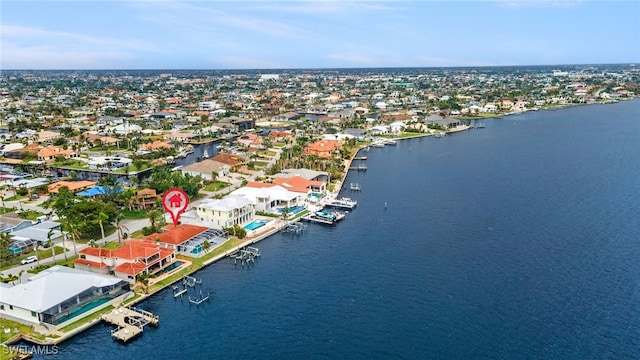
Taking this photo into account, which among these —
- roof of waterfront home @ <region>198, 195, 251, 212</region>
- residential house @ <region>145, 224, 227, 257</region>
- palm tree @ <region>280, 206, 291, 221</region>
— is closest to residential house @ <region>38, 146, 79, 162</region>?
roof of waterfront home @ <region>198, 195, 251, 212</region>

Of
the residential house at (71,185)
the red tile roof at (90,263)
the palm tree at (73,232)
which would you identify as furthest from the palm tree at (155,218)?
the residential house at (71,185)

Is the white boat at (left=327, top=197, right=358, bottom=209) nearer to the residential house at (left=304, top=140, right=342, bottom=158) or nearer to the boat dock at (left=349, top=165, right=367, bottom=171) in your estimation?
the boat dock at (left=349, top=165, right=367, bottom=171)

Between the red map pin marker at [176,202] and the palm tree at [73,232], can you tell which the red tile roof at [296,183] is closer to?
the red map pin marker at [176,202]

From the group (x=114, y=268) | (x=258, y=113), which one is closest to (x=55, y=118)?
(x=258, y=113)

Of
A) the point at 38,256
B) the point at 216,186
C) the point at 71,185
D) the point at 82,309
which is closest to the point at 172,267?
the point at 82,309

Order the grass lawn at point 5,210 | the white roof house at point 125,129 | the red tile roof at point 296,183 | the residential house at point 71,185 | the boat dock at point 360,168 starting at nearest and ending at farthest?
the grass lawn at point 5,210 → the red tile roof at point 296,183 → the residential house at point 71,185 → the boat dock at point 360,168 → the white roof house at point 125,129

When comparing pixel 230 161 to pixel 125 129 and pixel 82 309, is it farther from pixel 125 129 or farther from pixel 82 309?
pixel 125 129
